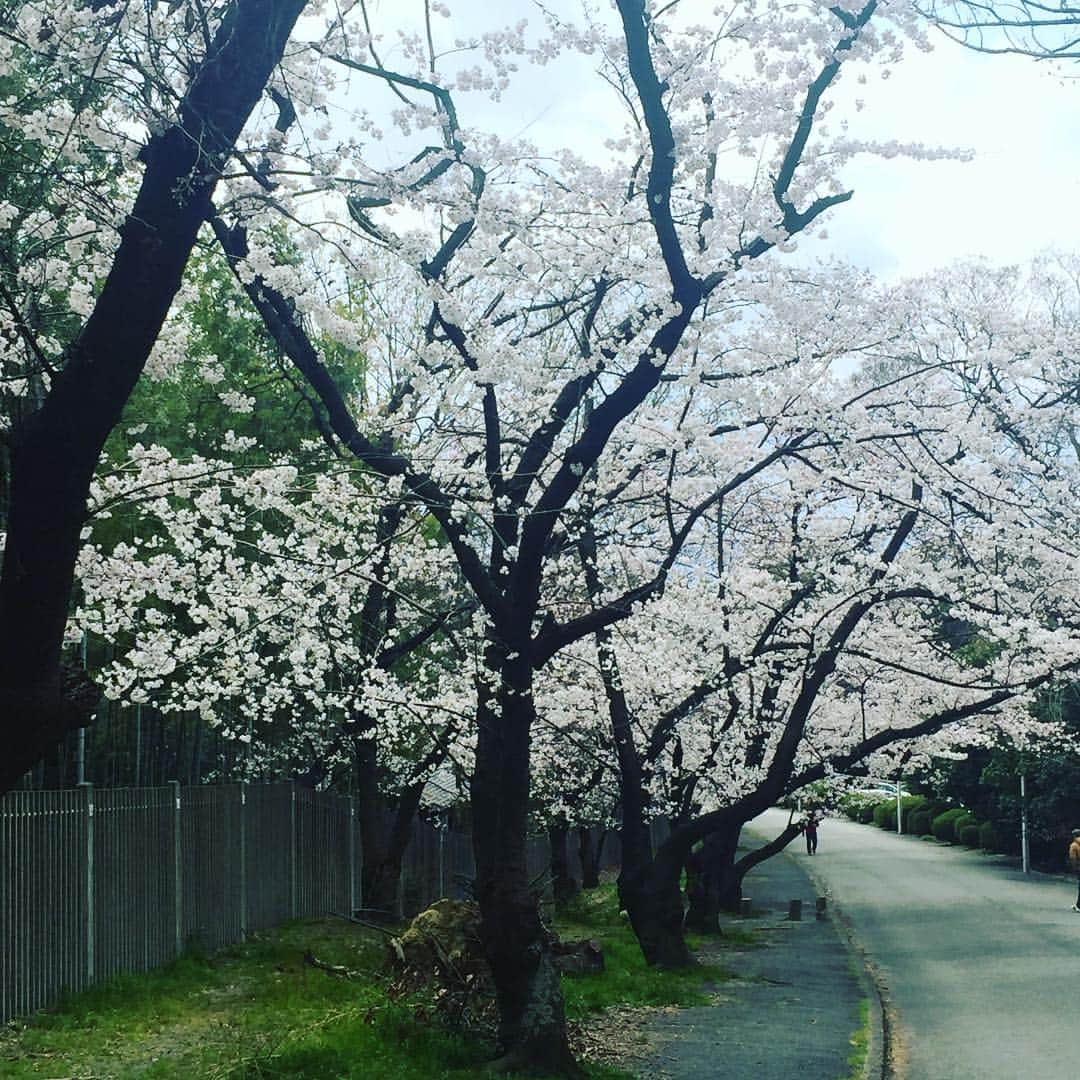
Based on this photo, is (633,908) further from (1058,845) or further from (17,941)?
(1058,845)

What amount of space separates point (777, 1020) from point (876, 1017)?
110 cm

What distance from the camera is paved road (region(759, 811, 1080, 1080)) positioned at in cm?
1214

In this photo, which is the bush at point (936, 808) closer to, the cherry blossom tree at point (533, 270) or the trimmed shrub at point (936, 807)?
the trimmed shrub at point (936, 807)

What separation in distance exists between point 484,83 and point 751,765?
49.2ft

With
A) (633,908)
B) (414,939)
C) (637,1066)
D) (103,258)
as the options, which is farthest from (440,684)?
(103,258)

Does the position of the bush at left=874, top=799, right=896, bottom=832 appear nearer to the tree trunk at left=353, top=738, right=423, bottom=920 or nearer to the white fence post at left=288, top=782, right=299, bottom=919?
the tree trunk at left=353, top=738, right=423, bottom=920

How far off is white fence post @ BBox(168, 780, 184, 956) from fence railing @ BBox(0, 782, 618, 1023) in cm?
2

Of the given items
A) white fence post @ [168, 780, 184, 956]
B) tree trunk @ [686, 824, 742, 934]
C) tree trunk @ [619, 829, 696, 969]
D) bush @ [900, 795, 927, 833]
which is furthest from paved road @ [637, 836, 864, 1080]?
bush @ [900, 795, 927, 833]

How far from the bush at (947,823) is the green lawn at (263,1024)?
41.6 meters

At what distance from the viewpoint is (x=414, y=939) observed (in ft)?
39.9

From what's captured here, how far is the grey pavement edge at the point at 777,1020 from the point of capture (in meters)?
11.4

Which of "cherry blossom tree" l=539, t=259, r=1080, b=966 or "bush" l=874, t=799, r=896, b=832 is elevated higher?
"cherry blossom tree" l=539, t=259, r=1080, b=966

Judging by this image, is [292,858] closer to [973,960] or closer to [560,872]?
[973,960]

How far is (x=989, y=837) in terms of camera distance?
49.3 meters
